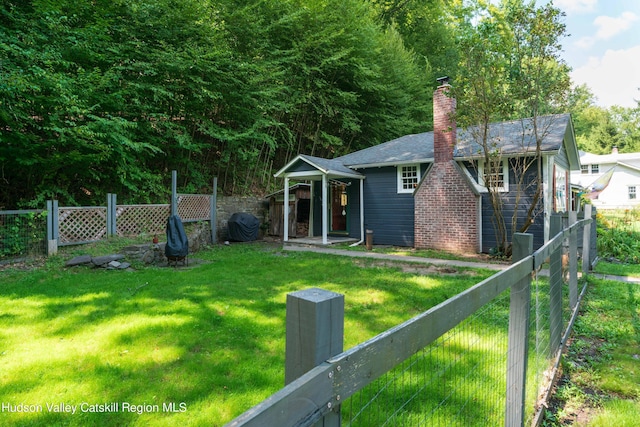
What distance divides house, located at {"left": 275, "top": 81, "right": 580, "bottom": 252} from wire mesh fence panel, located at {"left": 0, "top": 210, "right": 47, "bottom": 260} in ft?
23.5

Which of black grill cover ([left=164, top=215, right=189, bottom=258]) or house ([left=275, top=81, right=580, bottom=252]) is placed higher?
house ([left=275, top=81, right=580, bottom=252])

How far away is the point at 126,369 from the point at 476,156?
32.0 ft

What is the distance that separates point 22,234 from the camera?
24.6 ft

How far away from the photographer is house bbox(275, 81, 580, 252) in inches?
383

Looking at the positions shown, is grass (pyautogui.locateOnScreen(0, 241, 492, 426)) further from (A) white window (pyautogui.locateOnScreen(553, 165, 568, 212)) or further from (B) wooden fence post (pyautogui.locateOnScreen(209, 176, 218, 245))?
(A) white window (pyautogui.locateOnScreen(553, 165, 568, 212))

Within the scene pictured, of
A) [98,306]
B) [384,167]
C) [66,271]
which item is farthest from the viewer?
[384,167]

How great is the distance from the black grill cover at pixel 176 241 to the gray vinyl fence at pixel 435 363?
6.12 m

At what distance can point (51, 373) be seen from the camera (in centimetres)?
292

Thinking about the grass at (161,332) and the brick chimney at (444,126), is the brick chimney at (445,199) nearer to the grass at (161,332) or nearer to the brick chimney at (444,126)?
the brick chimney at (444,126)

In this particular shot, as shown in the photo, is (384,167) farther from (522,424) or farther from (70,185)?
(522,424)

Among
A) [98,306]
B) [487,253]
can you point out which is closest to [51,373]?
[98,306]

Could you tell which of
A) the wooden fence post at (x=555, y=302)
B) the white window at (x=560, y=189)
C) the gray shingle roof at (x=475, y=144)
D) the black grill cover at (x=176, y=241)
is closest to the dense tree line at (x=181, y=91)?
the gray shingle roof at (x=475, y=144)

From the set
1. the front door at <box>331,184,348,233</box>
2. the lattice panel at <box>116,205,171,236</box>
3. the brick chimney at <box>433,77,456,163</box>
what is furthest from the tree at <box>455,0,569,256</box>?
the lattice panel at <box>116,205,171,236</box>

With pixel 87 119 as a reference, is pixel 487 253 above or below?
below
